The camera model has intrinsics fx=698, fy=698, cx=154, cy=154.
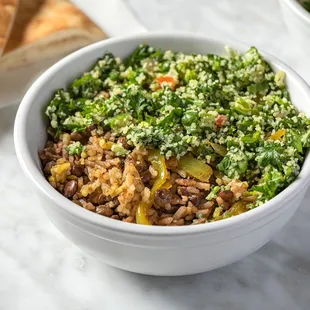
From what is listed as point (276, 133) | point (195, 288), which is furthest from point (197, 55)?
point (195, 288)

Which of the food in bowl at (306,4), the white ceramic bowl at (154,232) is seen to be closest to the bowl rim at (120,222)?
the white ceramic bowl at (154,232)

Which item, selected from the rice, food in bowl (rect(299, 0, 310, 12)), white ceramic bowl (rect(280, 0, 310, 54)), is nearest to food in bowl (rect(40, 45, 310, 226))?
the rice

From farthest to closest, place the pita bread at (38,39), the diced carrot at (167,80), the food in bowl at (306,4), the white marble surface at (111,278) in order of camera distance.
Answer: the pita bread at (38,39)
the food in bowl at (306,4)
the diced carrot at (167,80)
the white marble surface at (111,278)

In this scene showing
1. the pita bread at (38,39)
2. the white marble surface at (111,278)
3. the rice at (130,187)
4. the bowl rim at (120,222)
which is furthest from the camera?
the pita bread at (38,39)

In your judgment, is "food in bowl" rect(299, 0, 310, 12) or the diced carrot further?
"food in bowl" rect(299, 0, 310, 12)

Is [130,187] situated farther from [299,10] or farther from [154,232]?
[299,10]

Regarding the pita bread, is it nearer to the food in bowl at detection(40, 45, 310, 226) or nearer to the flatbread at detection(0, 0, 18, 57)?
the flatbread at detection(0, 0, 18, 57)

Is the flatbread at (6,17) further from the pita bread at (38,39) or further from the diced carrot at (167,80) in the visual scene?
the diced carrot at (167,80)
